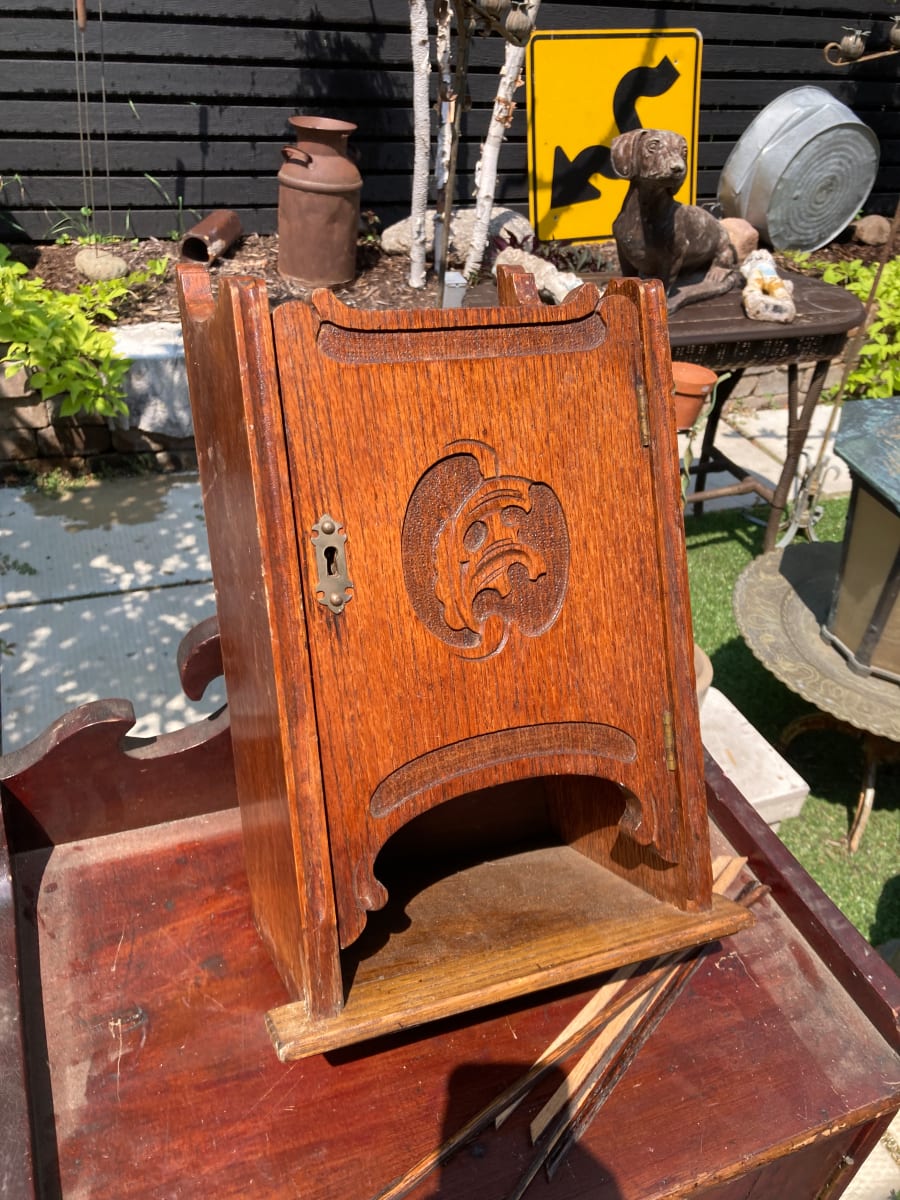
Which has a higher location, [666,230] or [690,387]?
[666,230]

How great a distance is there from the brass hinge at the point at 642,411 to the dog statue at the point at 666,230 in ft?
6.79

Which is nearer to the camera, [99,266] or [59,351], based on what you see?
[59,351]

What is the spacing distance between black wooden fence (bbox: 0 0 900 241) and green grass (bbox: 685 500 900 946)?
3.24 meters

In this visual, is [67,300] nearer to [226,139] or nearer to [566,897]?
[226,139]

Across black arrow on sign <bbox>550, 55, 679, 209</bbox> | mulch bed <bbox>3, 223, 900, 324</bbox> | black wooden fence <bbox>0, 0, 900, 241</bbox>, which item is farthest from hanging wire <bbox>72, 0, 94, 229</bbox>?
black arrow on sign <bbox>550, 55, 679, 209</bbox>

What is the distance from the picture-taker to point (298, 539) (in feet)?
3.47

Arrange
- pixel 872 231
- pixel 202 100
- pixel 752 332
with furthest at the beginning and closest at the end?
1. pixel 872 231
2. pixel 202 100
3. pixel 752 332

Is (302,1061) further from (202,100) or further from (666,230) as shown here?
(202,100)

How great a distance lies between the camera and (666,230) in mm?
3428

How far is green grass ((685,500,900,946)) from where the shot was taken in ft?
8.77

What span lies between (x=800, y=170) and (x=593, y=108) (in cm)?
147

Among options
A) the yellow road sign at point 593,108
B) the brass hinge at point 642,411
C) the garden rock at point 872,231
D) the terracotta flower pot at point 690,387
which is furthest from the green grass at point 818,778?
the garden rock at point 872,231

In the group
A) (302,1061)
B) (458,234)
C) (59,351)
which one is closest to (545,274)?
(458,234)

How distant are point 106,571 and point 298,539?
9.44 feet
